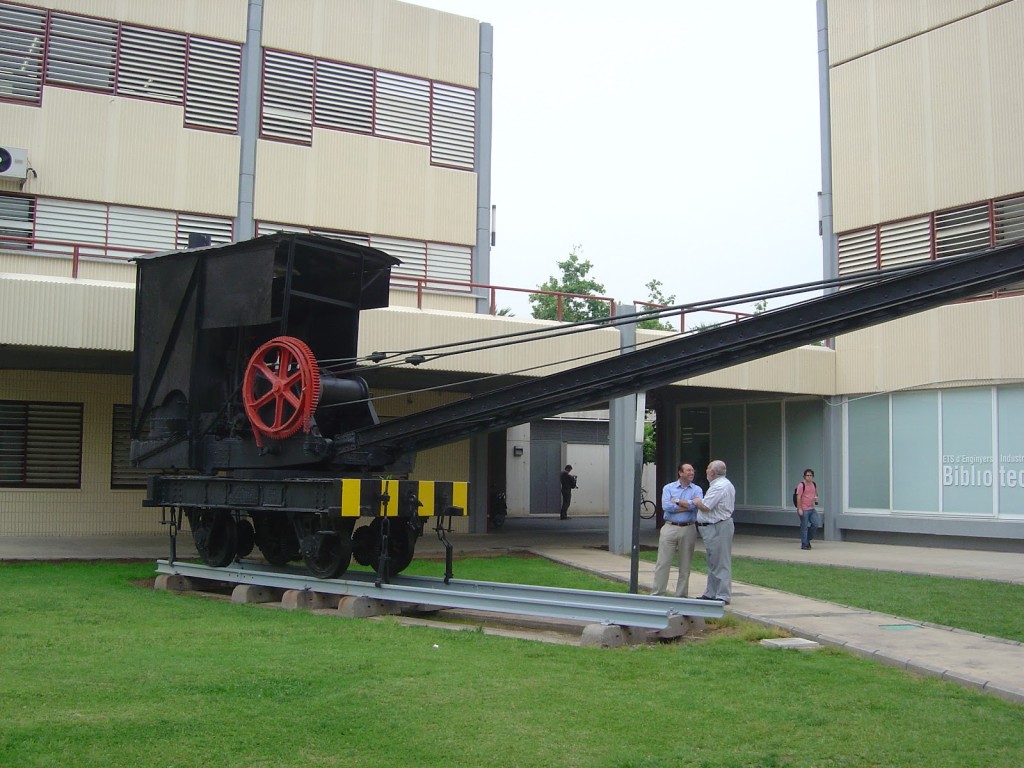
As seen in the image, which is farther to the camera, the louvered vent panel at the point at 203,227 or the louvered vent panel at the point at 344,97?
the louvered vent panel at the point at 344,97

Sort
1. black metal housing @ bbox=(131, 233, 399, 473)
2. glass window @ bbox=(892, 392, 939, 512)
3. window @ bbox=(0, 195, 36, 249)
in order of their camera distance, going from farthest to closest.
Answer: glass window @ bbox=(892, 392, 939, 512), window @ bbox=(0, 195, 36, 249), black metal housing @ bbox=(131, 233, 399, 473)

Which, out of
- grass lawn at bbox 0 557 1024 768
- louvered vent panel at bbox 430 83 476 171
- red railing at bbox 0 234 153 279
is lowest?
grass lawn at bbox 0 557 1024 768

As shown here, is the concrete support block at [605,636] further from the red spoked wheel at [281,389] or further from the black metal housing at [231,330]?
the red spoked wheel at [281,389]

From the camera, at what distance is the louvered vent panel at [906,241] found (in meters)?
22.4

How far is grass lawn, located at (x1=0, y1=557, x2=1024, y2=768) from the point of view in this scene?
19.0 feet

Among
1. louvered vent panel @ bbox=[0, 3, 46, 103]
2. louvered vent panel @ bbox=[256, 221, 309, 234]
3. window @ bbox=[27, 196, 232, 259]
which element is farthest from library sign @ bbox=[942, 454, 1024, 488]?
louvered vent panel @ bbox=[0, 3, 46, 103]

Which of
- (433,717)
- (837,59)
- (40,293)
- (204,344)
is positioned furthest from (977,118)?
(433,717)

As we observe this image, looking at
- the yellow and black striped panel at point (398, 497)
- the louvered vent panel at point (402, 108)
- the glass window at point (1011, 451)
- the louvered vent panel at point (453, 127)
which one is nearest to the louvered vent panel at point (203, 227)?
the louvered vent panel at point (402, 108)

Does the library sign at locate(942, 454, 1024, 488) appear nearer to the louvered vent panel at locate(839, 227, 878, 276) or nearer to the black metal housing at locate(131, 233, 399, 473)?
the louvered vent panel at locate(839, 227, 878, 276)

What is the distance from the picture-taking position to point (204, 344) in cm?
1320

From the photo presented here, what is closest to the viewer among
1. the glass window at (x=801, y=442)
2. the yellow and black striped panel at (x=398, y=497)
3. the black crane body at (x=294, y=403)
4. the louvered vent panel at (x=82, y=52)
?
the black crane body at (x=294, y=403)

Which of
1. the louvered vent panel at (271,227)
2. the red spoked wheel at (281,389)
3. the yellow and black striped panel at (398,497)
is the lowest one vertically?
the yellow and black striped panel at (398,497)

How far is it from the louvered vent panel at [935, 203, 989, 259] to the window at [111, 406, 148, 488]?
1684 centimetres

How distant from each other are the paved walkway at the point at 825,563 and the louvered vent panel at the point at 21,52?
8.43m
